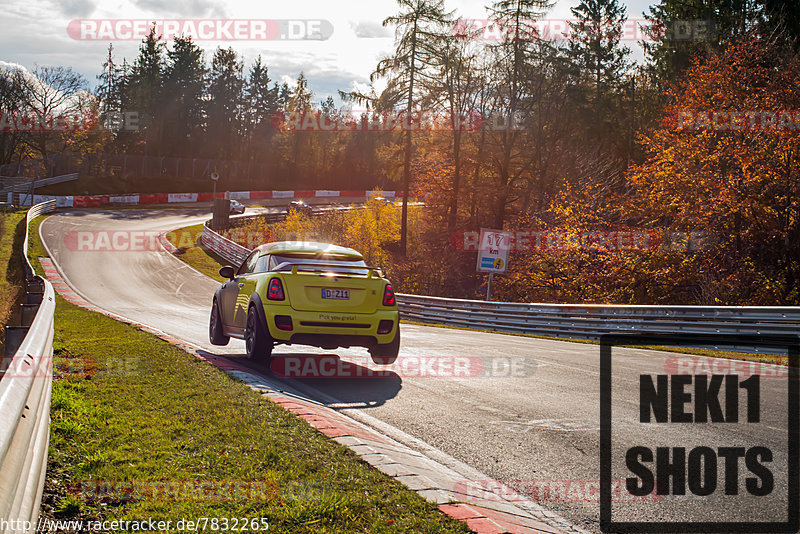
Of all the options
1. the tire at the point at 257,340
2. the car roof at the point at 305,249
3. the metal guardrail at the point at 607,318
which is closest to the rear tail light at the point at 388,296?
the car roof at the point at 305,249

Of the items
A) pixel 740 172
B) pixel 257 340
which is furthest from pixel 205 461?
pixel 740 172

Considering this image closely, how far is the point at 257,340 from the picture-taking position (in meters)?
9.45

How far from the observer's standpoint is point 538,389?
8406 millimetres

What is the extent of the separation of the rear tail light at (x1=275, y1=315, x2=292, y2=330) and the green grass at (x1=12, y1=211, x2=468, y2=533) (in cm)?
159

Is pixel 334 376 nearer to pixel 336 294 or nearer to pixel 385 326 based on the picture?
pixel 385 326

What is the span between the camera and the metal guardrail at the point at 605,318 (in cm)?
1441

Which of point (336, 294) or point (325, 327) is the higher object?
point (336, 294)

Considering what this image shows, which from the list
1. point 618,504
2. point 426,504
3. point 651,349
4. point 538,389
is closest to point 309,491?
point 426,504

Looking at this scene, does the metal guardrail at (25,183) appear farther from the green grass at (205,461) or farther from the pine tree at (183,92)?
the green grass at (205,461)

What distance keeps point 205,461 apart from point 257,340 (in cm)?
484

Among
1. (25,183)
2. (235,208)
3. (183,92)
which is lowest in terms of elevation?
(235,208)

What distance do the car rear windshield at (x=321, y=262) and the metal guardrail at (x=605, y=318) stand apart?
8956 millimetres

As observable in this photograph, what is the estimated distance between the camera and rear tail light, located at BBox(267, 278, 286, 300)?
930 cm

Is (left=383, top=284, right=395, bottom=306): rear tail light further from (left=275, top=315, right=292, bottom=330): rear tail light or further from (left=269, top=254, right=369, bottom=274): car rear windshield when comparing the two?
(left=275, top=315, right=292, bottom=330): rear tail light
